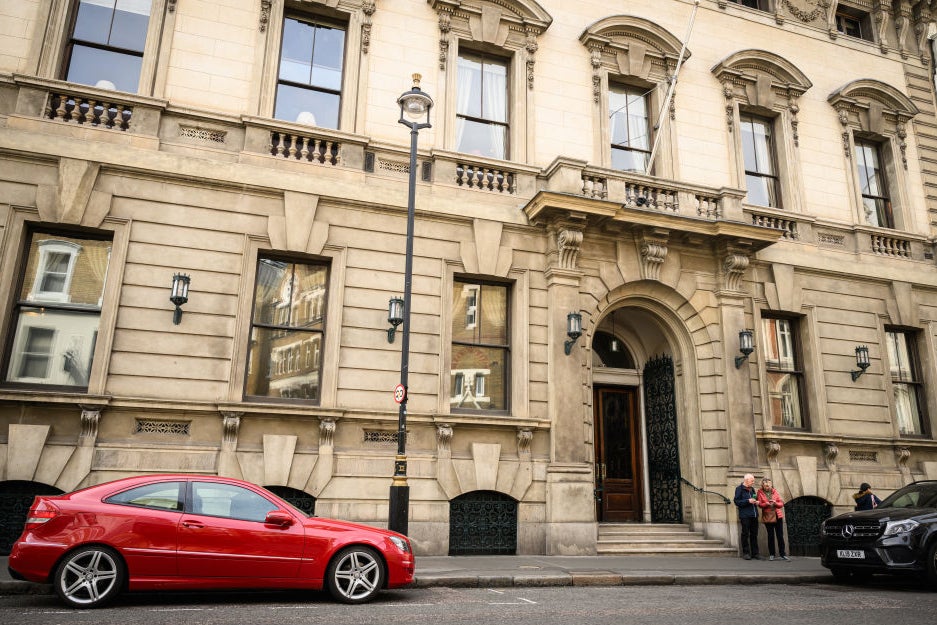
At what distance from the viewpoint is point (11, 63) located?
1212 cm

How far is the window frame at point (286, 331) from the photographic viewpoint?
1217 centimetres

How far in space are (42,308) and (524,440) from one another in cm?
882

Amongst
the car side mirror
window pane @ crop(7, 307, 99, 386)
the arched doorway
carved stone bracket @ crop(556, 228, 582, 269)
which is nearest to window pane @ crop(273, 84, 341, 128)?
carved stone bracket @ crop(556, 228, 582, 269)

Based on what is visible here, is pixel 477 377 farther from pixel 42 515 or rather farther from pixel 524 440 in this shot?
pixel 42 515

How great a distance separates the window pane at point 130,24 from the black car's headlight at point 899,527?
50.7 feet

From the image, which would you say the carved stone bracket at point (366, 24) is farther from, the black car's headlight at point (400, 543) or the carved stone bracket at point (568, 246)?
the black car's headlight at point (400, 543)

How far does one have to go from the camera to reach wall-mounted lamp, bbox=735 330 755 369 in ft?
48.0

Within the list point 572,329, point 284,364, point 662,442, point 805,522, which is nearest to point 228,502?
point 284,364

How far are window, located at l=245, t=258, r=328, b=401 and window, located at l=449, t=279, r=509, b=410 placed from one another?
2686mm

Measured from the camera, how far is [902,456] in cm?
1609

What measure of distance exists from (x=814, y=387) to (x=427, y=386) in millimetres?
9366

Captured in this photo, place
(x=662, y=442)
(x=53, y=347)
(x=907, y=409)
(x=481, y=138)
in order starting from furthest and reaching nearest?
(x=907, y=409), (x=662, y=442), (x=481, y=138), (x=53, y=347)

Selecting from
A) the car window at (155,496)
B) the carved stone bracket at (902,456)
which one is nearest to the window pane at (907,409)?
the carved stone bracket at (902,456)

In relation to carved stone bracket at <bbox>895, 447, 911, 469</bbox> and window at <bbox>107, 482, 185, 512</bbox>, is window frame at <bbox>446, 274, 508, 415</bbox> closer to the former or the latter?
window at <bbox>107, 482, 185, 512</bbox>
